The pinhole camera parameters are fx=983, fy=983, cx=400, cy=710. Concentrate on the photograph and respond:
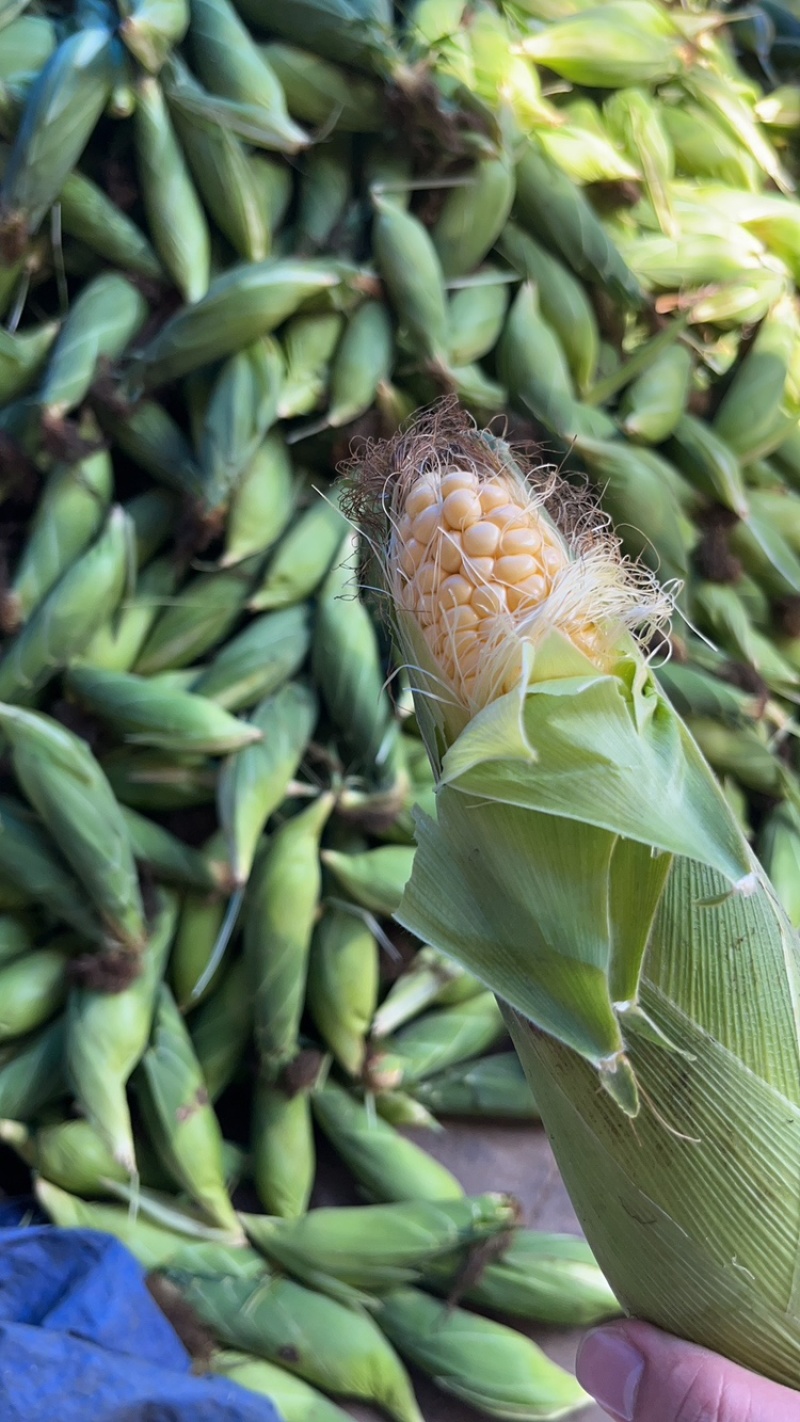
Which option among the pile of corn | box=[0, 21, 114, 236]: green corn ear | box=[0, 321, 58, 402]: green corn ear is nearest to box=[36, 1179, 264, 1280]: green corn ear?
the pile of corn

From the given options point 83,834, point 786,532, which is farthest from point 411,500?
point 786,532

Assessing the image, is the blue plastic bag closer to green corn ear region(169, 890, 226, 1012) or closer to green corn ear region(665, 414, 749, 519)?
green corn ear region(169, 890, 226, 1012)

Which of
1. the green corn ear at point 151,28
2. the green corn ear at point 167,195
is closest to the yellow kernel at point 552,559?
the green corn ear at point 167,195

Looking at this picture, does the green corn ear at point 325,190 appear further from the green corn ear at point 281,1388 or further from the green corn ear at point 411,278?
the green corn ear at point 281,1388

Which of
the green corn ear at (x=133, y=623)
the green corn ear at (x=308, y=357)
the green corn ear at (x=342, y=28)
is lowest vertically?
the green corn ear at (x=133, y=623)

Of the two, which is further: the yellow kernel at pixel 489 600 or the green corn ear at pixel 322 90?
the green corn ear at pixel 322 90

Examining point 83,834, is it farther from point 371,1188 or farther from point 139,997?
point 371,1188

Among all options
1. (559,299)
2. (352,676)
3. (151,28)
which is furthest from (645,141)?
(352,676)

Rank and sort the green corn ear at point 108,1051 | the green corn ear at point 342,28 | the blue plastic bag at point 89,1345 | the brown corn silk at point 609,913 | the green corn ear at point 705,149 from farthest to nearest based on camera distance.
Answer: the green corn ear at point 705,149
the green corn ear at point 342,28
the green corn ear at point 108,1051
the blue plastic bag at point 89,1345
the brown corn silk at point 609,913
